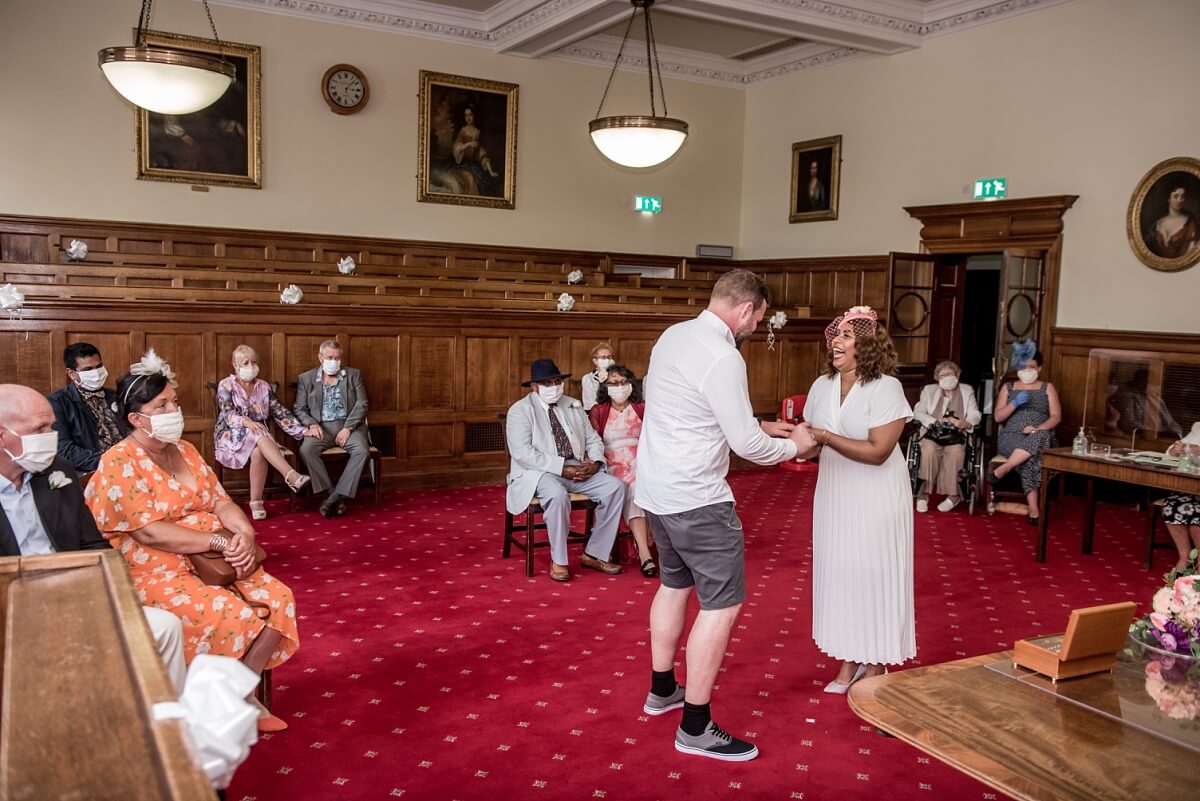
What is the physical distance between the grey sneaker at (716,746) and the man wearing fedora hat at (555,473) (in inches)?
84.4

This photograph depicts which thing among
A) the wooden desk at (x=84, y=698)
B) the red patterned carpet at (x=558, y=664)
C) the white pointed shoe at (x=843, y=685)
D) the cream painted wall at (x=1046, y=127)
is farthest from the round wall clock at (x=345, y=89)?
A: the wooden desk at (x=84, y=698)

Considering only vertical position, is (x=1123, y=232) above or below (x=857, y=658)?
above

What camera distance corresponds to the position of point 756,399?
932 cm

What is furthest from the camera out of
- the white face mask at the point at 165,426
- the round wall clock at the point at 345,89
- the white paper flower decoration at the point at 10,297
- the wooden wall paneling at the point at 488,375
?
the round wall clock at the point at 345,89

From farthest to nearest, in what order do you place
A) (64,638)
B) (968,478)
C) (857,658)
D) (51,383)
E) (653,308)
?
(653,308)
(968,478)
(51,383)
(857,658)
(64,638)

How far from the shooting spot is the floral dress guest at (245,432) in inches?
261

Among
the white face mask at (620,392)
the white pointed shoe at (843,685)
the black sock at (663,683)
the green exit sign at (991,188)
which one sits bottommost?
the white pointed shoe at (843,685)

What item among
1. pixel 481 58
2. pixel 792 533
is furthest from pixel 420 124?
pixel 792 533

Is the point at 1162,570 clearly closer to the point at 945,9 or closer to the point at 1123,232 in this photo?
the point at 1123,232

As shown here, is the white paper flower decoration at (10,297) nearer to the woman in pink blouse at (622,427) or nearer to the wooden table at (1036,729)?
the woman in pink blouse at (622,427)

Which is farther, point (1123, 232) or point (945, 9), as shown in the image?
point (945, 9)

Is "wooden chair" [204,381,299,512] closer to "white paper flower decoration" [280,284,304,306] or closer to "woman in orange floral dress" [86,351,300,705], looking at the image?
"white paper flower decoration" [280,284,304,306]

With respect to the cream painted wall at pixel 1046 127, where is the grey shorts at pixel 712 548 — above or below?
below

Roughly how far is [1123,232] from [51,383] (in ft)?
28.4
